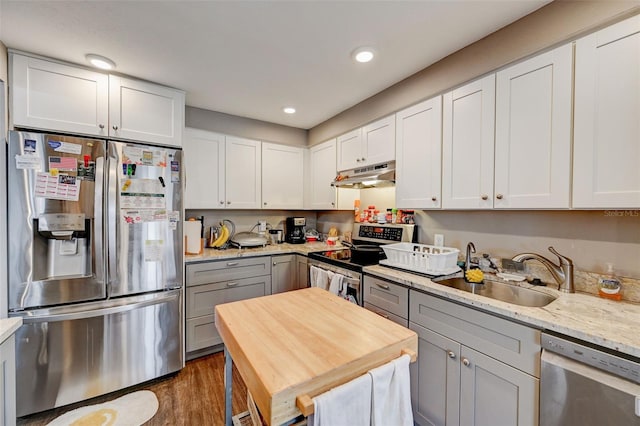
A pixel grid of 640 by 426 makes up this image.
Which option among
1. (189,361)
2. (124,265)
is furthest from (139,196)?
(189,361)

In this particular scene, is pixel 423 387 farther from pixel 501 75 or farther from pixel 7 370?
pixel 7 370

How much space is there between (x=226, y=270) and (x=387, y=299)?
1556 millimetres

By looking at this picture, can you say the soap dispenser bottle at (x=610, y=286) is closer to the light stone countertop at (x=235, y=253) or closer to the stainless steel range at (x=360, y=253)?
the stainless steel range at (x=360, y=253)

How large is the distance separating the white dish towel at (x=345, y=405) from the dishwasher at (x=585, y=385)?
82 cm

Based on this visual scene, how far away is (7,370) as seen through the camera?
4.42ft

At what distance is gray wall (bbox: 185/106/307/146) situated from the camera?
9.32ft

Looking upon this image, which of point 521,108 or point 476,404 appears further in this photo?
point 521,108

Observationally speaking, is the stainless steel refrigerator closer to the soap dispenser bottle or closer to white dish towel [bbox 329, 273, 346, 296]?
white dish towel [bbox 329, 273, 346, 296]

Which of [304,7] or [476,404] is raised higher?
[304,7]

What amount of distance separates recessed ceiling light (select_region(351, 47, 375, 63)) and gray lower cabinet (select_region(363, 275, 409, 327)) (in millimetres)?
1603

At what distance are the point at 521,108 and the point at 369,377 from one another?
65.2 inches

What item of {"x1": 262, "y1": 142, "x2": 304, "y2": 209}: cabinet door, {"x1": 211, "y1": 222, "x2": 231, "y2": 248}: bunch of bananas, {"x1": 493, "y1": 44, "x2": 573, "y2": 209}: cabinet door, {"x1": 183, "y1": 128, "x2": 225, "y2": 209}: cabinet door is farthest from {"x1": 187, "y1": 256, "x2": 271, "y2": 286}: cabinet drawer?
{"x1": 493, "y1": 44, "x2": 573, "y2": 209}: cabinet door

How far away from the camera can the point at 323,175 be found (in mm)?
3230

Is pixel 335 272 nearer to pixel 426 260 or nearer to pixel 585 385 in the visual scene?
pixel 426 260
